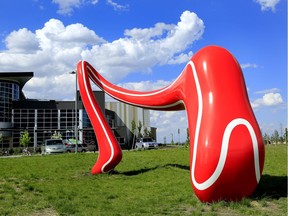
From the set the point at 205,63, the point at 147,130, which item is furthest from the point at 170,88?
the point at 147,130

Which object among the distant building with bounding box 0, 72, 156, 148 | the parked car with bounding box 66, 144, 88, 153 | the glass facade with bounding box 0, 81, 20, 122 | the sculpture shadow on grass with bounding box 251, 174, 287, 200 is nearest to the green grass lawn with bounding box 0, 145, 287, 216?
Answer: the sculpture shadow on grass with bounding box 251, 174, 287, 200

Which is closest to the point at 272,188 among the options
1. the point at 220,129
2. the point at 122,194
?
the point at 220,129

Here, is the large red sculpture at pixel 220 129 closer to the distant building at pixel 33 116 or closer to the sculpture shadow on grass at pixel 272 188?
the sculpture shadow on grass at pixel 272 188

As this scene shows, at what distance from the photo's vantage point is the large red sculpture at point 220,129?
26.2 ft

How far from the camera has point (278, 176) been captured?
1247 cm

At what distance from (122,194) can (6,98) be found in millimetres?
53243

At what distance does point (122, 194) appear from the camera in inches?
405

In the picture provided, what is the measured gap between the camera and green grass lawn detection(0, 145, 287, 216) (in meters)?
7.88

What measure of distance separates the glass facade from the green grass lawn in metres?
45.0

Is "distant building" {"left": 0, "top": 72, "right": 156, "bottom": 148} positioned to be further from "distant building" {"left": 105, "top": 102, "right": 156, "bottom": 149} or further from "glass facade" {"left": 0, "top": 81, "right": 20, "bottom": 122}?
"distant building" {"left": 105, "top": 102, "right": 156, "bottom": 149}

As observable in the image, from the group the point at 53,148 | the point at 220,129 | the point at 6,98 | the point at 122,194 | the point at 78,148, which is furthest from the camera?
the point at 6,98

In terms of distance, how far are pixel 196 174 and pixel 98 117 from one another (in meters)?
7.52

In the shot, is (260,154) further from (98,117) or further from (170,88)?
(98,117)

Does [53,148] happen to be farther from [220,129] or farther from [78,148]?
[220,129]
